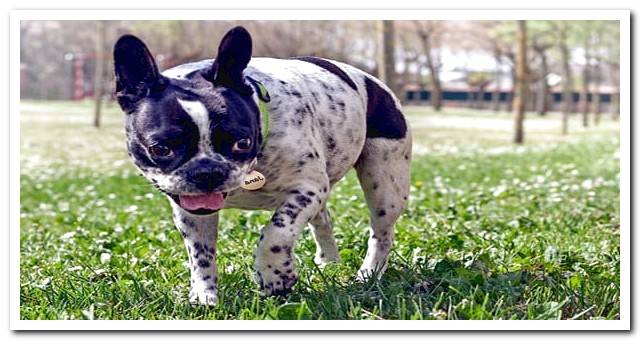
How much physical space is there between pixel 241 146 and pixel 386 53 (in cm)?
882

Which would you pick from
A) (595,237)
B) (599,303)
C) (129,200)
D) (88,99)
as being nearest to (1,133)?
(599,303)

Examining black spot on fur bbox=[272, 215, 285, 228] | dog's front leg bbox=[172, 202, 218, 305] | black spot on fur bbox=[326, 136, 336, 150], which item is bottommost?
dog's front leg bbox=[172, 202, 218, 305]

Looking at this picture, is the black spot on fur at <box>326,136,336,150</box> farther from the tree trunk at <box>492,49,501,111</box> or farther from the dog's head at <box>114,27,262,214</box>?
the tree trunk at <box>492,49,501,111</box>

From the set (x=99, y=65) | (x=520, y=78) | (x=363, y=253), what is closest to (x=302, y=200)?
(x=363, y=253)

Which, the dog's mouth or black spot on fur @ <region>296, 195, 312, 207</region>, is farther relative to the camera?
black spot on fur @ <region>296, 195, 312, 207</region>

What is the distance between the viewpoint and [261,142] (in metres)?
3.17

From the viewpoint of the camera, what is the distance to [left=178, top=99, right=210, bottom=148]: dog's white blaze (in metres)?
2.95

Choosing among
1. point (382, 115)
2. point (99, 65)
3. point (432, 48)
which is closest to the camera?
point (382, 115)

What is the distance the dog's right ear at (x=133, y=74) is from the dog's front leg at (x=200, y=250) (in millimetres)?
568

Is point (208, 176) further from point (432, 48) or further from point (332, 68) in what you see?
point (432, 48)

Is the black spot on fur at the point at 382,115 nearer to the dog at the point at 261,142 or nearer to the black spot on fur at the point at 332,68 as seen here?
the dog at the point at 261,142

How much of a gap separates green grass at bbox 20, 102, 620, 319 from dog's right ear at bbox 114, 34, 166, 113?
834 mm

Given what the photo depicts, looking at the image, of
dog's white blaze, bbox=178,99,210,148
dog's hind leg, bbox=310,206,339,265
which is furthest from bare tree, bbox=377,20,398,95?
dog's white blaze, bbox=178,99,210,148

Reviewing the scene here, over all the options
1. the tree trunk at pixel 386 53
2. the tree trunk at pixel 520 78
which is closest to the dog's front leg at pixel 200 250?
the tree trunk at pixel 386 53
